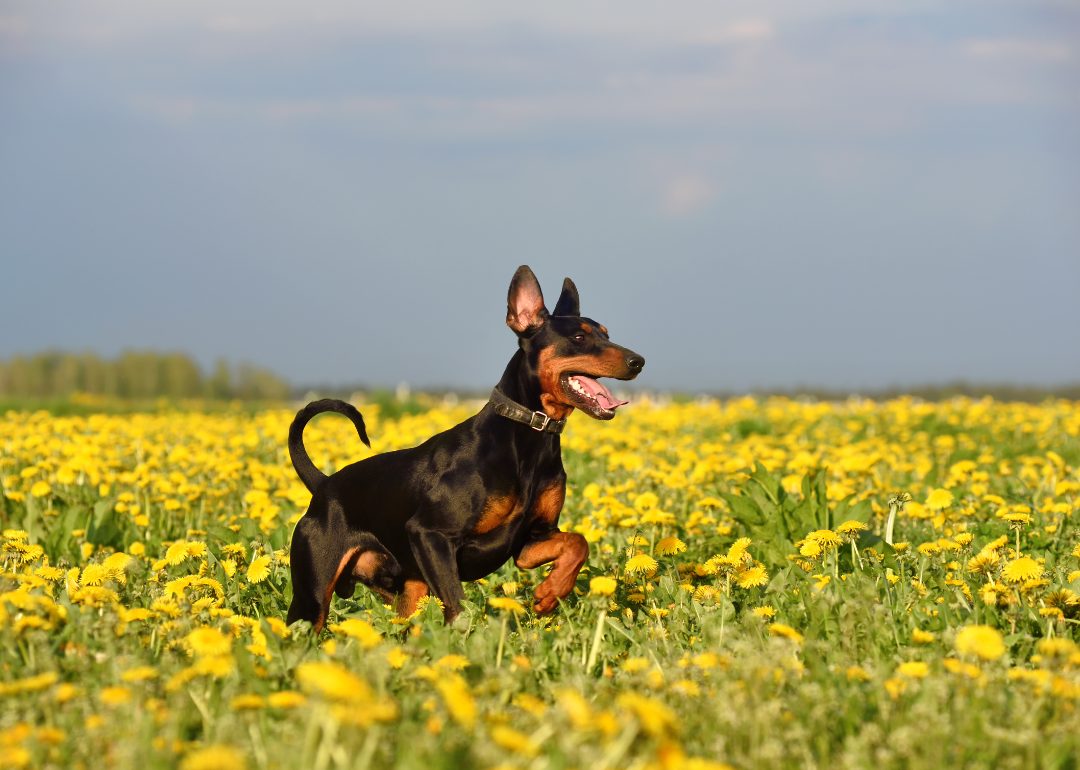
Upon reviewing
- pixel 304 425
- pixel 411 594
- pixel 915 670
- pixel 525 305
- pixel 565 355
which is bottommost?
pixel 411 594

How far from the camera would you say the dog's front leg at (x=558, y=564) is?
167 inches

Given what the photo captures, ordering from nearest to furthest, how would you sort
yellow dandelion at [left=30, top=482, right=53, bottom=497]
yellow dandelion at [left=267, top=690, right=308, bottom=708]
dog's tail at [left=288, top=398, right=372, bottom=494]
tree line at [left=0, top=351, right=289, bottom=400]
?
1. yellow dandelion at [left=267, top=690, right=308, bottom=708]
2. dog's tail at [left=288, top=398, right=372, bottom=494]
3. yellow dandelion at [left=30, top=482, right=53, bottom=497]
4. tree line at [left=0, top=351, right=289, bottom=400]

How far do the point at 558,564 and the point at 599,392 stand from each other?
28.8 inches

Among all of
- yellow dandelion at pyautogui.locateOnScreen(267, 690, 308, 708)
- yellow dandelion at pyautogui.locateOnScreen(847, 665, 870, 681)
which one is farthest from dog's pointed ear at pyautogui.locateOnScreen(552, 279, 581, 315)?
yellow dandelion at pyautogui.locateOnScreen(267, 690, 308, 708)

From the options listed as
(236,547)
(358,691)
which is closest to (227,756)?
(358,691)

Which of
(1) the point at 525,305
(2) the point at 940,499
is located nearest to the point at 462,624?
(1) the point at 525,305

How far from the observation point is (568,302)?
4859 millimetres

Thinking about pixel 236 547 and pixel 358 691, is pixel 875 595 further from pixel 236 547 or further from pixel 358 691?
pixel 236 547

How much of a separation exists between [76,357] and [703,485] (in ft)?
86.3

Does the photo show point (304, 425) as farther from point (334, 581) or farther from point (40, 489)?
point (40, 489)

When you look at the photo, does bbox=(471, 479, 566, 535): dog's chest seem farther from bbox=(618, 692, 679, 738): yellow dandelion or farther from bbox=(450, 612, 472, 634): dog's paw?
bbox=(618, 692, 679, 738): yellow dandelion

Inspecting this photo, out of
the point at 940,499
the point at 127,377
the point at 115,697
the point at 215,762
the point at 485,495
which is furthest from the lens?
the point at 127,377

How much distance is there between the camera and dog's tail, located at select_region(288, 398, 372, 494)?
15.6ft

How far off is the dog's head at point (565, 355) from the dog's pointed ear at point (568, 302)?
0.30 metres
